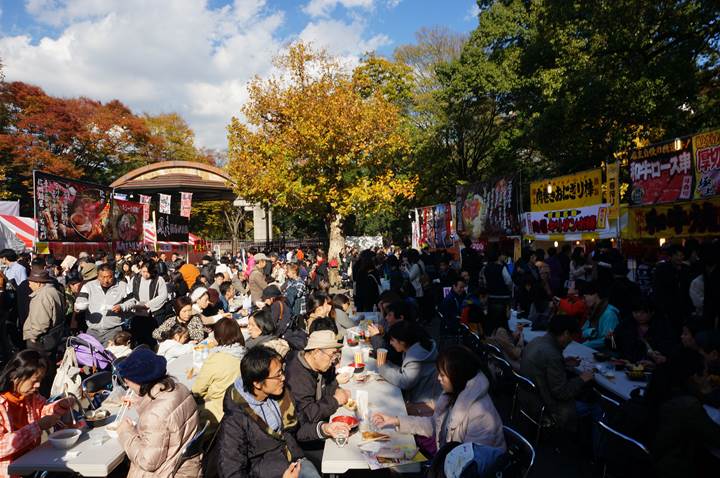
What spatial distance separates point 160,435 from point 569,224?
1096 cm

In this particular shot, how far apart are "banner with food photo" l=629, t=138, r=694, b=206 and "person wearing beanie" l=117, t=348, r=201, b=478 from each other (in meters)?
9.62

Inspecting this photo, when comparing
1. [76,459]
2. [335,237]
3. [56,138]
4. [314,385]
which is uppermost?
[56,138]

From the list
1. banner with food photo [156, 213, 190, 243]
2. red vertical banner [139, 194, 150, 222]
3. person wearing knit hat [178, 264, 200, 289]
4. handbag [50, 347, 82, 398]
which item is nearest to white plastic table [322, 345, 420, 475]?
handbag [50, 347, 82, 398]

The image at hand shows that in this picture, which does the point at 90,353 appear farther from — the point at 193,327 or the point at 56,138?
the point at 56,138

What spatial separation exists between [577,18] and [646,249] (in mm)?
6393

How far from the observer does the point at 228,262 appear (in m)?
15.4

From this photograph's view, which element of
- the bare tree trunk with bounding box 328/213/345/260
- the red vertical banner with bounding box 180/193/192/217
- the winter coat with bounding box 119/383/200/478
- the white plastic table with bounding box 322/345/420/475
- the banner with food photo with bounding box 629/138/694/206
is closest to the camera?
the winter coat with bounding box 119/383/200/478

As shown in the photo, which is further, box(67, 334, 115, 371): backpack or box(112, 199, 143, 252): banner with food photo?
box(112, 199, 143, 252): banner with food photo

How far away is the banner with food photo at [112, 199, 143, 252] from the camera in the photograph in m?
17.0

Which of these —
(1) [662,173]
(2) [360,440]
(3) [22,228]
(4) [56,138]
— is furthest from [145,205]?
(2) [360,440]

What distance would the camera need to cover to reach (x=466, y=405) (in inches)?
119

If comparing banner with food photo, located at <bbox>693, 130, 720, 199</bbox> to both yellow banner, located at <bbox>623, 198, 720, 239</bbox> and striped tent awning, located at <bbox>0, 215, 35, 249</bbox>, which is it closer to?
yellow banner, located at <bbox>623, 198, 720, 239</bbox>

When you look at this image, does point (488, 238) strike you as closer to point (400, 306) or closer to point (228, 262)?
point (228, 262)

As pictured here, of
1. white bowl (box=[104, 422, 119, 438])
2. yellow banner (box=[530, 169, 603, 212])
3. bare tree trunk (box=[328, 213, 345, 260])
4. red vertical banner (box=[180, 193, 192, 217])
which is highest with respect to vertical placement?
red vertical banner (box=[180, 193, 192, 217])
